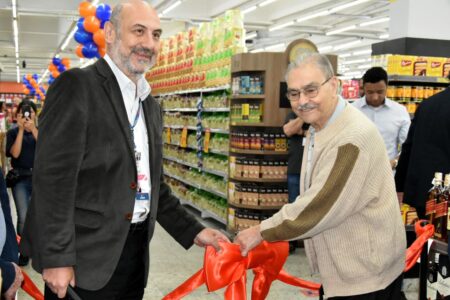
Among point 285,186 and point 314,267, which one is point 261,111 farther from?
point 314,267

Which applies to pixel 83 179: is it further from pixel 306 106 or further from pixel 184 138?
pixel 184 138

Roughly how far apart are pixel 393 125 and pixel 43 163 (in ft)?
15.0

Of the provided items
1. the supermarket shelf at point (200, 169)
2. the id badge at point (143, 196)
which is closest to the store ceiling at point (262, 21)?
the supermarket shelf at point (200, 169)

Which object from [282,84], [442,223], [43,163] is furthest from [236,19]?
[43,163]

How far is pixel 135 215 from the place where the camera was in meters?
2.24

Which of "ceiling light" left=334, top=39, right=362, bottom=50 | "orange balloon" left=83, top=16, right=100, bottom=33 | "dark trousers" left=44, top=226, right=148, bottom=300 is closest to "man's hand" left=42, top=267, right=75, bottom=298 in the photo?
"dark trousers" left=44, top=226, right=148, bottom=300

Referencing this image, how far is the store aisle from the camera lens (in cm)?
511

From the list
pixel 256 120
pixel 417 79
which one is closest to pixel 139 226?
pixel 256 120

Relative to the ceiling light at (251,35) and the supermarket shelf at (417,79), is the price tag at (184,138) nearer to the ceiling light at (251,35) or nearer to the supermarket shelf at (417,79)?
the supermarket shelf at (417,79)

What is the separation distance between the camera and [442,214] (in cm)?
268

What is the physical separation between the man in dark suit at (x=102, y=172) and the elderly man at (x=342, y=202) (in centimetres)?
57

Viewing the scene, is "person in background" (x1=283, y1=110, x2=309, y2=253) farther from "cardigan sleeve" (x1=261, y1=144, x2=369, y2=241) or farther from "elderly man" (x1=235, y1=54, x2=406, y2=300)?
"cardigan sleeve" (x1=261, y1=144, x2=369, y2=241)

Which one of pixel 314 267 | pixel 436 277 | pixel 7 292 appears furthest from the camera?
pixel 436 277

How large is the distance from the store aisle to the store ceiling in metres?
8.79
